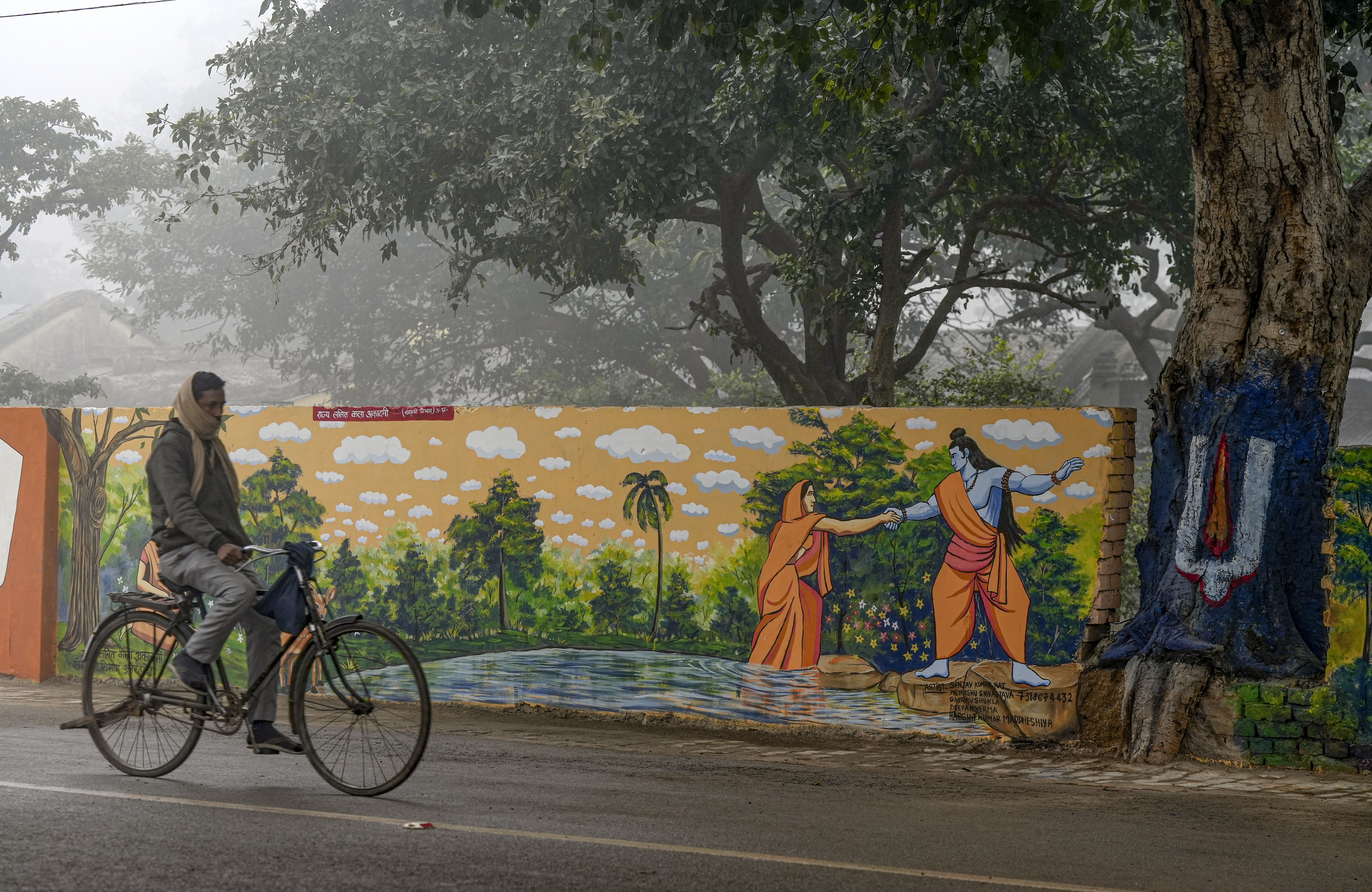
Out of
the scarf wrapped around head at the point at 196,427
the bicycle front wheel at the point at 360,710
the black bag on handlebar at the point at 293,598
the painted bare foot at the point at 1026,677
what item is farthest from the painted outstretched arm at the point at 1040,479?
the scarf wrapped around head at the point at 196,427

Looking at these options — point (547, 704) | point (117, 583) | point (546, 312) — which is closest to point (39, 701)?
point (117, 583)

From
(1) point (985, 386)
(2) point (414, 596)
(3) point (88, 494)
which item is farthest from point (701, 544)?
(1) point (985, 386)

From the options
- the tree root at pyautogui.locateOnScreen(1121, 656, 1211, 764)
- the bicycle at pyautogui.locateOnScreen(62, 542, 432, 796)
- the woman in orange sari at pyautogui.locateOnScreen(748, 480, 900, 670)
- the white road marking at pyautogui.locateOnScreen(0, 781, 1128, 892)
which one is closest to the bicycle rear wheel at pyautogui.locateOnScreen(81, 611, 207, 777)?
the bicycle at pyautogui.locateOnScreen(62, 542, 432, 796)

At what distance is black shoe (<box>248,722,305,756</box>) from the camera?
5.43 meters

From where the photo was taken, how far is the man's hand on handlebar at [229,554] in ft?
17.8

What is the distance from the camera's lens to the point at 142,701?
576 cm

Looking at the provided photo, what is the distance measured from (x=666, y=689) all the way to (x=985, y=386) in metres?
5.94

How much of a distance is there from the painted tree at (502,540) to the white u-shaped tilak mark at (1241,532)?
4.39m

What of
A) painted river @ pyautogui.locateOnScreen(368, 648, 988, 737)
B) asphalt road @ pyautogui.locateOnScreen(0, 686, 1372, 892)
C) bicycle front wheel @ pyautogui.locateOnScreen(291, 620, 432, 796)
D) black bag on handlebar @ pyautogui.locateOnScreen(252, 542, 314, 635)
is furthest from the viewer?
painted river @ pyautogui.locateOnScreen(368, 648, 988, 737)

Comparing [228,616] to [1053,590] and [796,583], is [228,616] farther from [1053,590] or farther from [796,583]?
[1053,590]

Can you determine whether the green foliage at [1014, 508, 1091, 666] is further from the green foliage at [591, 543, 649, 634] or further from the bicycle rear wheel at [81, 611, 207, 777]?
the bicycle rear wheel at [81, 611, 207, 777]

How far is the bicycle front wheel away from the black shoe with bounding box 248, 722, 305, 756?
64 millimetres

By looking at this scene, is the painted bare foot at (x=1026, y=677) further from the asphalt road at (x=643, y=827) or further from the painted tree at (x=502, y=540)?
the painted tree at (x=502, y=540)

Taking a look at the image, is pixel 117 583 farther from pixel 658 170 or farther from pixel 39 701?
pixel 658 170
